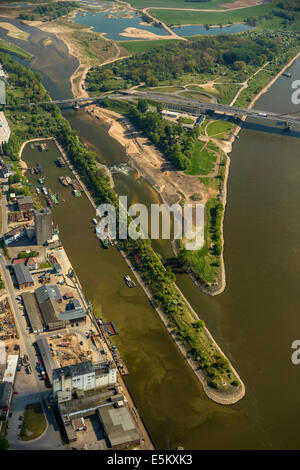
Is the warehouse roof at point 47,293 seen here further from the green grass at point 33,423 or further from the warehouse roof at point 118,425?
the warehouse roof at point 118,425

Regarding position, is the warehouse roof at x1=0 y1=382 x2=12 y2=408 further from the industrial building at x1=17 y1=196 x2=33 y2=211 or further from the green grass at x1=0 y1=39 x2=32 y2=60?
the green grass at x1=0 y1=39 x2=32 y2=60

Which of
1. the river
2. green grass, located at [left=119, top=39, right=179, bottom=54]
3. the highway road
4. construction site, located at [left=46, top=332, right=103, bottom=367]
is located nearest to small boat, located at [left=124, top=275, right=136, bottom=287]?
the river

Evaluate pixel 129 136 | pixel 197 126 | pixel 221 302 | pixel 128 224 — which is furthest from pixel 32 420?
pixel 197 126

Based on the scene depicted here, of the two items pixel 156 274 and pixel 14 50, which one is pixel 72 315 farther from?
pixel 14 50

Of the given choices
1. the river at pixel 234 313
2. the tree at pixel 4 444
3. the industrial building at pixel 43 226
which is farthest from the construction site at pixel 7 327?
the industrial building at pixel 43 226

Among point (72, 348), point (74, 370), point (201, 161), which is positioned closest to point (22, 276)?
point (72, 348)

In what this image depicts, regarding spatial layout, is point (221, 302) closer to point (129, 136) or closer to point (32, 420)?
point (32, 420)

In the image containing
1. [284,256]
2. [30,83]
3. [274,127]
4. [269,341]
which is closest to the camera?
[269,341]
